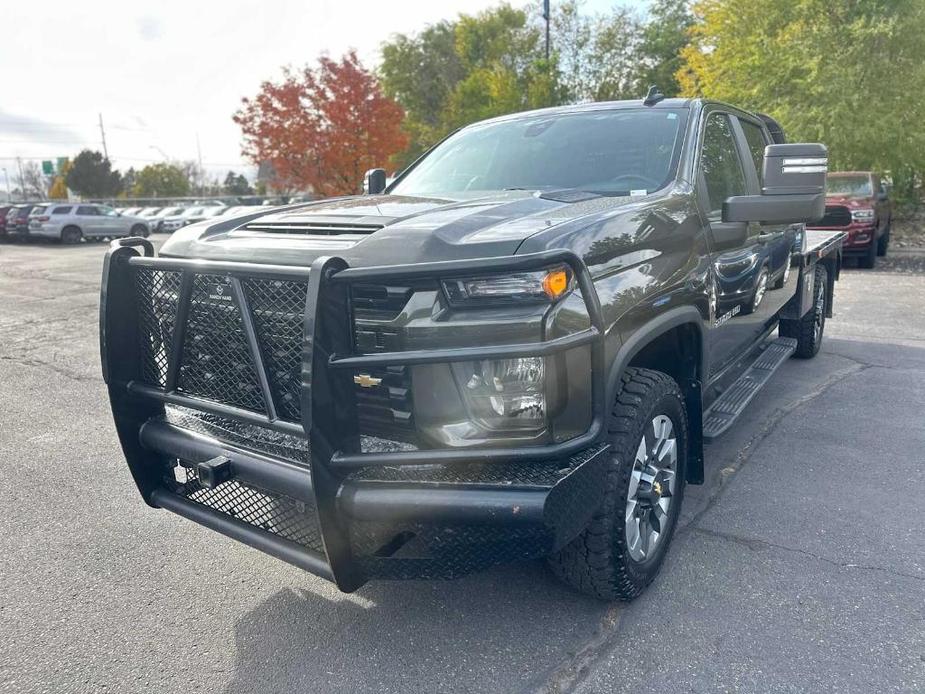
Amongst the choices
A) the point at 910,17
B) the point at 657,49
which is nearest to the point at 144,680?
the point at 910,17

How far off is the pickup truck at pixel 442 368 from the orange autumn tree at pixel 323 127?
19730 millimetres

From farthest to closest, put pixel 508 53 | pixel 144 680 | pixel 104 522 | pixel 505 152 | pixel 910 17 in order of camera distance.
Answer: pixel 508 53 < pixel 910 17 < pixel 505 152 < pixel 104 522 < pixel 144 680

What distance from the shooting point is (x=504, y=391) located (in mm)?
2287

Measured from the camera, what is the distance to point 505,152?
13.2 feet

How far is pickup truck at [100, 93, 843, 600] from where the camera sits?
2209 mm

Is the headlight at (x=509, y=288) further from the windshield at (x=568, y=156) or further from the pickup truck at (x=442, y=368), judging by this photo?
the windshield at (x=568, y=156)

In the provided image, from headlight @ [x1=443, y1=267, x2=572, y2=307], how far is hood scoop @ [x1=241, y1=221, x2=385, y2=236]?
1.78ft

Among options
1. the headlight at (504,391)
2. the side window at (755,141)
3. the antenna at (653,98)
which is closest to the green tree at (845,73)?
the side window at (755,141)

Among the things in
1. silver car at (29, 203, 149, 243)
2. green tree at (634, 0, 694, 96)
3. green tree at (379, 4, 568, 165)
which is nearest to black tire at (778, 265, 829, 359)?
green tree at (379, 4, 568, 165)

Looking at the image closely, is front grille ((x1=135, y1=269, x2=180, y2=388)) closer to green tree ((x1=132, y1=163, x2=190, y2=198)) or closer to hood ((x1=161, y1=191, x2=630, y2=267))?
hood ((x1=161, y1=191, x2=630, y2=267))

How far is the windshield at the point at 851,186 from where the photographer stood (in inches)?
502

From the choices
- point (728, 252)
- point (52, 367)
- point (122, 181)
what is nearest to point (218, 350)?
point (728, 252)

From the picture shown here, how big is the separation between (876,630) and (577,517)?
128 cm

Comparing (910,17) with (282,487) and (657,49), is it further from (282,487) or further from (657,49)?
(657,49)
